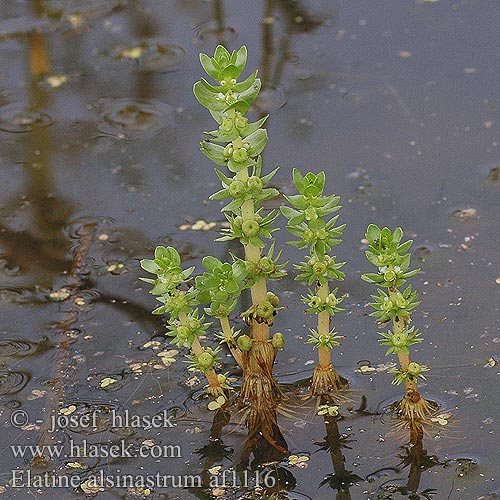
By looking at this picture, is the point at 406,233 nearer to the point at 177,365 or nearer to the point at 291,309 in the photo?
the point at 291,309

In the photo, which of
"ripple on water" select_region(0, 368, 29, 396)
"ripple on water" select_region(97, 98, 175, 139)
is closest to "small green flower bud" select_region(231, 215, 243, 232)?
"ripple on water" select_region(0, 368, 29, 396)

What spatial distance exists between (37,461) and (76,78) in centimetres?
216

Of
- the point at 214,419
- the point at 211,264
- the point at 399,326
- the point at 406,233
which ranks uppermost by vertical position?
the point at 406,233

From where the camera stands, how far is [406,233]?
3.06m

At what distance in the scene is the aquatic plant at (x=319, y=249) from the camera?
7.28ft

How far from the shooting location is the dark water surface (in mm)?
2371

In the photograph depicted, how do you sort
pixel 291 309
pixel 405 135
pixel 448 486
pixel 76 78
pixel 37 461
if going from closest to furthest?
pixel 448 486, pixel 37 461, pixel 291 309, pixel 405 135, pixel 76 78

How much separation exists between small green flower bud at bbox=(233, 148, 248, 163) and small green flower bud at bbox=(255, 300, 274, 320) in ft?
1.34

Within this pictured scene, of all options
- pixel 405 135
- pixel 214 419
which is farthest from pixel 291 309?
pixel 405 135

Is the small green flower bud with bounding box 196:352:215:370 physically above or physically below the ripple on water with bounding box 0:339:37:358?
below

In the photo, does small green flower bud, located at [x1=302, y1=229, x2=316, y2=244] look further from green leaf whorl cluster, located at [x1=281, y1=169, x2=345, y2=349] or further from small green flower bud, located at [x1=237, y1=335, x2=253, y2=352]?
small green flower bud, located at [x1=237, y1=335, x2=253, y2=352]

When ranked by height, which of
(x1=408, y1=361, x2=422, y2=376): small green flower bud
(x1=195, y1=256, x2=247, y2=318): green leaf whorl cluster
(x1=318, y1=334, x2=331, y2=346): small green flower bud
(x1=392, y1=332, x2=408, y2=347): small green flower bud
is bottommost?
(x1=408, y1=361, x2=422, y2=376): small green flower bud

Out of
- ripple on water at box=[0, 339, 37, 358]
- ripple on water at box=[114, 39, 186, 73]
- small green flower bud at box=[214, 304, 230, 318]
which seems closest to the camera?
small green flower bud at box=[214, 304, 230, 318]

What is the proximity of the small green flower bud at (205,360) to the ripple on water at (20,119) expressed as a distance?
5.89 feet
